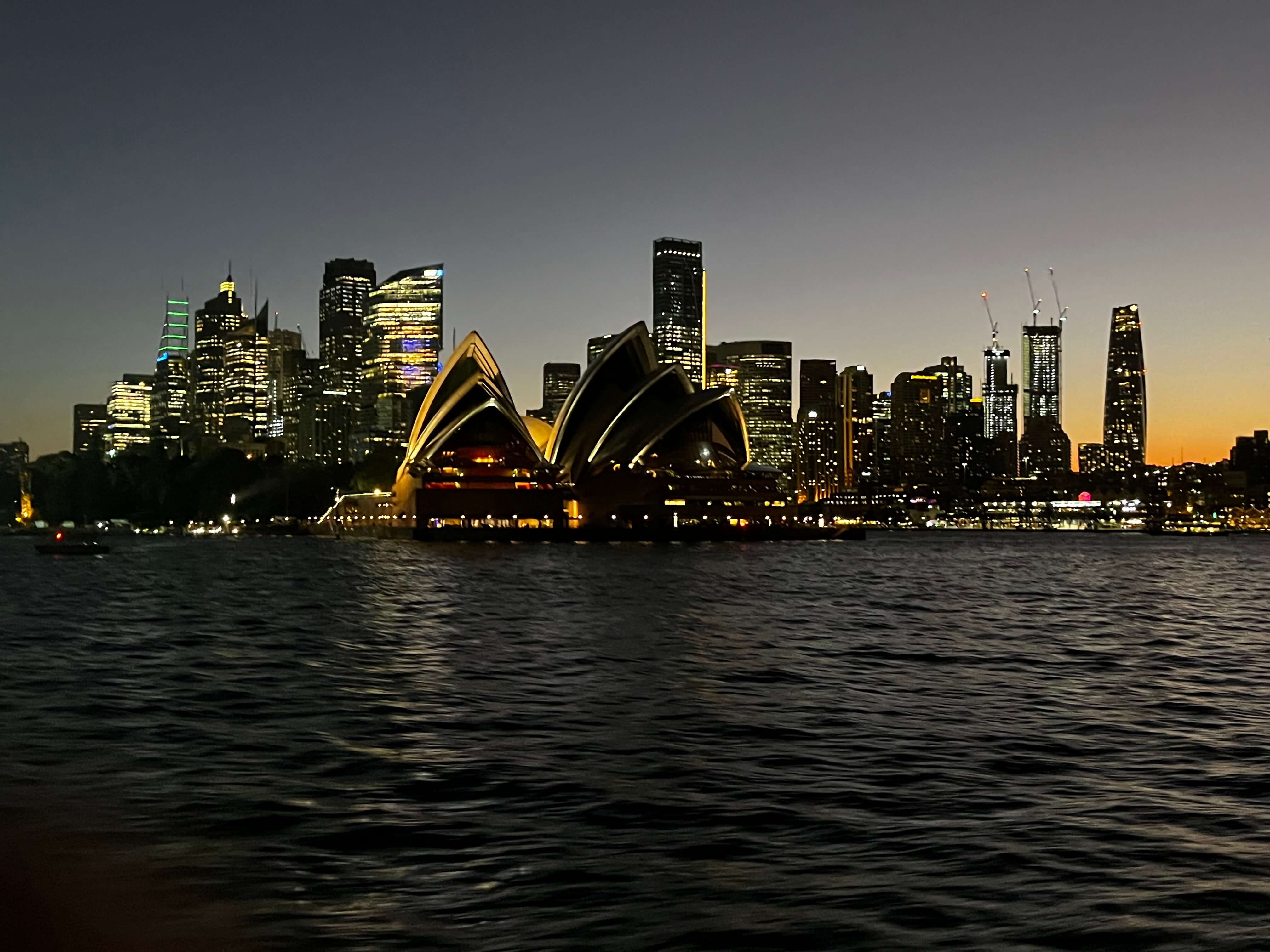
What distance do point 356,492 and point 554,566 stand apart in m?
102

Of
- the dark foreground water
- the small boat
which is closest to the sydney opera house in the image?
the small boat

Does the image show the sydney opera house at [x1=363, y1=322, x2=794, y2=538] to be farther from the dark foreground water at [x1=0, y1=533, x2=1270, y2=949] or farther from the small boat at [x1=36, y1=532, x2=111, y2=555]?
the dark foreground water at [x1=0, y1=533, x2=1270, y2=949]

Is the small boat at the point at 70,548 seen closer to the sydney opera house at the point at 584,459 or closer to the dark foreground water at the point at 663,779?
the sydney opera house at the point at 584,459

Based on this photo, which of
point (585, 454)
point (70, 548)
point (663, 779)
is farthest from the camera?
point (585, 454)

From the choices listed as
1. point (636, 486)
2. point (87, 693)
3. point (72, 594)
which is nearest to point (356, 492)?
point (636, 486)

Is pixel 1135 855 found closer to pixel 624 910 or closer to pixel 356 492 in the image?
pixel 624 910

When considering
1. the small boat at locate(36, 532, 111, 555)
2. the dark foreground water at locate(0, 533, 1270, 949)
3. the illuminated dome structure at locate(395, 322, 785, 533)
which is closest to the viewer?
the dark foreground water at locate(0, 533, 1270, 949)

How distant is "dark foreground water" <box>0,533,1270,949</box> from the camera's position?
350 inches

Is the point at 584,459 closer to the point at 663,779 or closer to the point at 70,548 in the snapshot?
the point at 70,548

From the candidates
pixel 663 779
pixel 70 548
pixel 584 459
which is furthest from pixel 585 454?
pixel 663 779

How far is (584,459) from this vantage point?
446 ft

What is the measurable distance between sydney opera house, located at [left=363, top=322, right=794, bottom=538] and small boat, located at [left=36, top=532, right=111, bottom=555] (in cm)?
3872

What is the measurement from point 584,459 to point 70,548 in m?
55.7

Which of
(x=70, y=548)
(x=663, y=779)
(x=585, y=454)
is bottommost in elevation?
(x=70, y=548)
